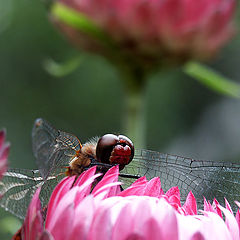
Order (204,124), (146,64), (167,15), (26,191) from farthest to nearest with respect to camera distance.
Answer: (204,124) → (146,64) → (167,15) → (26,191)

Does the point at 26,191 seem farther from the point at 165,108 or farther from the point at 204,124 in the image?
the point at 165,108

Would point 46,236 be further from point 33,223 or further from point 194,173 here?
point 194,173

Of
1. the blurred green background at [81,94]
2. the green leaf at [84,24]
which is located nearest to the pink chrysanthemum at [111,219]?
the green leaf at [84,24]

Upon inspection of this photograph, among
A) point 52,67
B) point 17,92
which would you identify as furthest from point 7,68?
point 52,67

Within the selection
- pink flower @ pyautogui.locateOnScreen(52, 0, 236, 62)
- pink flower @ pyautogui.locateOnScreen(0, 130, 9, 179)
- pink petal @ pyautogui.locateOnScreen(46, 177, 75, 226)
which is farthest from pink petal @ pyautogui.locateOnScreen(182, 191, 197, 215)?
pink flower @ pyautogui.locateOnScreen(52, 0, 236, 62)

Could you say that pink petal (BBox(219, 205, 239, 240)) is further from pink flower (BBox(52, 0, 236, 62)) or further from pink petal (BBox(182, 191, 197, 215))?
pink flower (BBox(52, 0, 236, 62))

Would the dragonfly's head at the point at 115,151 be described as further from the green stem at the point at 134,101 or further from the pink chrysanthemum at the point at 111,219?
the green stem at the point at 134,101
